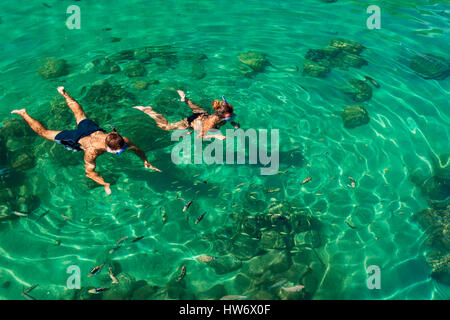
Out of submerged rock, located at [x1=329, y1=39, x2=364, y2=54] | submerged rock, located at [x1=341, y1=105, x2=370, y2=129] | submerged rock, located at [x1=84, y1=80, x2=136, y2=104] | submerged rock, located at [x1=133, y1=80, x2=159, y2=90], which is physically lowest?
submerged rock, located at [x1=341, y1=105, x2=370, y2=129]

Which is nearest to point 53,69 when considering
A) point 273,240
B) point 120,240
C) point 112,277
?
point 120,240

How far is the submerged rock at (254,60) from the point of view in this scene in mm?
13336

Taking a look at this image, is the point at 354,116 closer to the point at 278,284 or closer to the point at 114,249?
the point at 278,284

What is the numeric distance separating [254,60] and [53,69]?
8.68 m

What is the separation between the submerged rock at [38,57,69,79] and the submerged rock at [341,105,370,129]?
1186cm

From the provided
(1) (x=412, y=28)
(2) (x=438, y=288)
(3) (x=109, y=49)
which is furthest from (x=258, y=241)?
(1) (x=412, y=28)

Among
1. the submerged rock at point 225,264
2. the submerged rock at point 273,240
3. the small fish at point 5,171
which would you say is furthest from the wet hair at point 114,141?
the small fish at point 5,171

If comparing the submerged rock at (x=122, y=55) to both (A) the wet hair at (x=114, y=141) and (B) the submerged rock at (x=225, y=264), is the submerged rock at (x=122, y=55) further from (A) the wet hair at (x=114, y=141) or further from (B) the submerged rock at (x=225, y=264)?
(B) the submerged rock at (x=225, y=264)

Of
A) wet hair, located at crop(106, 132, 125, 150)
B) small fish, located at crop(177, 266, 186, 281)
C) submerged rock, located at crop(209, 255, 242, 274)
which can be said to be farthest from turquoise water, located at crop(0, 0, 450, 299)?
wet hair, located at crop(106, 132, 125, 150)

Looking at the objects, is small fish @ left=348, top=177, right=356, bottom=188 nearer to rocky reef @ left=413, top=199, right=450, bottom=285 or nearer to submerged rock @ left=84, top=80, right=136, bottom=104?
rocky reef @ left=413, top=199, right=450, bottom=285

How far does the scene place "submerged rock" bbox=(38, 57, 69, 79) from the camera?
12516 mm

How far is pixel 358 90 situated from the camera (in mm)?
12930

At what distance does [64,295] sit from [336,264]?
7.47 m
